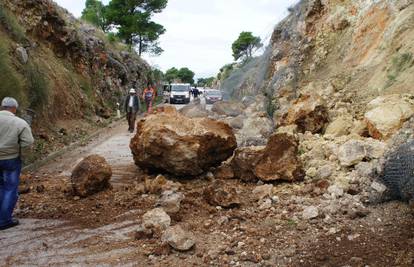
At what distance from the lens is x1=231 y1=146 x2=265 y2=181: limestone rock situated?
799cm

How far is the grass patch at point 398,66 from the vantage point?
10211 mm

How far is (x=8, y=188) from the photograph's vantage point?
6324 mm

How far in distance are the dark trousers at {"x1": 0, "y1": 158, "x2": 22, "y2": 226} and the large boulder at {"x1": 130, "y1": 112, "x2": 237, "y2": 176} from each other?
250 centimetres

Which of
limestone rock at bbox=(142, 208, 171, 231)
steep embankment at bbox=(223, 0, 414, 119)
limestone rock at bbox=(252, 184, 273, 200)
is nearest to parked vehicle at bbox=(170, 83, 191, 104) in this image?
steep embankment at bbox=(223, 0, 414, 119)

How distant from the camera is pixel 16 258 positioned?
5.21 meters

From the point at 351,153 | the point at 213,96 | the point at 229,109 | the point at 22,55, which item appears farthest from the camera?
the point at 213,96

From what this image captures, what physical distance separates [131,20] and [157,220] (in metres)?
37.0

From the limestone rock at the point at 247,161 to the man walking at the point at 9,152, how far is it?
3551mm

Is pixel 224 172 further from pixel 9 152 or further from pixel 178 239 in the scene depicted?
pixel 9 152

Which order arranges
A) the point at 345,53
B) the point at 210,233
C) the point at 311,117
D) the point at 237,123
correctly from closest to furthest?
the point at 210,233 → the point at 311,117 → the point at 345,53 → the point at 237,123

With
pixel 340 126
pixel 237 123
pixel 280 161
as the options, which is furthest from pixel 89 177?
pixel 237 123

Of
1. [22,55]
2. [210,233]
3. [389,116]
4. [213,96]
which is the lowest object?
[210,233]

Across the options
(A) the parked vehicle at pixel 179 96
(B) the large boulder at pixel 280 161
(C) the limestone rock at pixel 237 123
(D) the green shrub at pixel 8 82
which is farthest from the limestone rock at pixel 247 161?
(A) the parked vehicle at pixel 179 96

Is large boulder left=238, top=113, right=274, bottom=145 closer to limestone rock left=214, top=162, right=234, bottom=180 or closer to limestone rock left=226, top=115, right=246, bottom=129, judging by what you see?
limestone rock left=226, top=115, right=246, bottom=129
